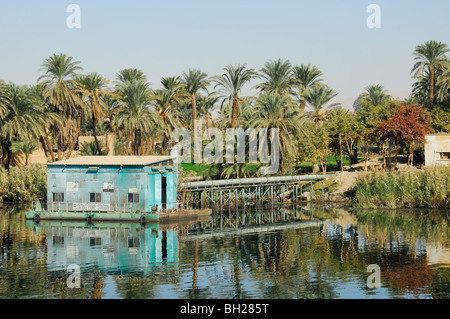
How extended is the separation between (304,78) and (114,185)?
1981 inches

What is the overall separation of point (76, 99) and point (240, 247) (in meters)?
51.1

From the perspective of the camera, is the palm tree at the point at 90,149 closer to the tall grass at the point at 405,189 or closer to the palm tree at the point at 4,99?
the palm tree at the point at 4,99

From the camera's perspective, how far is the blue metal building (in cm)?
6475

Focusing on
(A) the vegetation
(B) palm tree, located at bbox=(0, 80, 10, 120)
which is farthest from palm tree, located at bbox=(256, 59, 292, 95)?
(B) palm tree, located at bbox=(0, 80, 10, 120)

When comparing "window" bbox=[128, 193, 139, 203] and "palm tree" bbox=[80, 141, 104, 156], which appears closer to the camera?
"window" bbox=[128, 193, 139, 203]

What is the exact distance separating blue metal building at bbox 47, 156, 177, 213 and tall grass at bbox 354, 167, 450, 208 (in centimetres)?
2359

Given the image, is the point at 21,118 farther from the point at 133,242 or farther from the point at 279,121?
the point at 133,242

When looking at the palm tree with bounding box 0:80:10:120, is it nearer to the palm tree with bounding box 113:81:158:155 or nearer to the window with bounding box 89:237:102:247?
the palm tree with bounding box 113:81:158:155

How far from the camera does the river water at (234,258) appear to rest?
1368 inches

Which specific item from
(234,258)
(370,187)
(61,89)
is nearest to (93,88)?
(61,89)

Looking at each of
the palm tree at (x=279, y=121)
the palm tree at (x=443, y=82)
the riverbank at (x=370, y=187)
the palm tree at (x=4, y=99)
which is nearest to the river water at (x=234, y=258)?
the riverbank at (x=370, y=187)

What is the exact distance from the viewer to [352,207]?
77.0 meters
